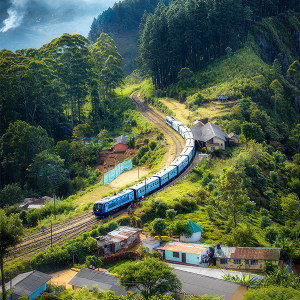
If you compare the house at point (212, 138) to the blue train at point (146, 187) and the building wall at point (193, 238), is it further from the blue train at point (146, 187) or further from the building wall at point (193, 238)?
the building wall at point (193, 238)

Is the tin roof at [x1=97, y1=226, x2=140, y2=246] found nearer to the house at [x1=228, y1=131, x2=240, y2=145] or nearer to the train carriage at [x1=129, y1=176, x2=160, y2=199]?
the train carriage at [x1=129, y1=176, x2=160, y2=199]

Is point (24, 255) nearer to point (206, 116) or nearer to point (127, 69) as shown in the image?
point (206, 116)

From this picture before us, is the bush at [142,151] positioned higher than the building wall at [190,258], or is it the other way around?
the bush at [142,151]

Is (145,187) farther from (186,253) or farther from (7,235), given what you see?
(7,235)

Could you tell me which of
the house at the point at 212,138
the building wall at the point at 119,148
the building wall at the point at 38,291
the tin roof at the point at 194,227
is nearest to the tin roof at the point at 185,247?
the tin roof at the point at 194,227

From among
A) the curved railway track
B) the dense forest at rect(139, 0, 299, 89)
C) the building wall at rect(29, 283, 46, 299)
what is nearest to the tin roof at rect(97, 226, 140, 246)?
the curved railway track

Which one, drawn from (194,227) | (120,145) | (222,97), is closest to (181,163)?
(194,227)
